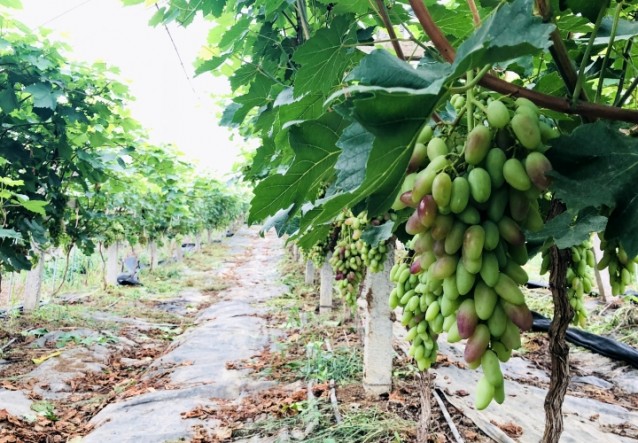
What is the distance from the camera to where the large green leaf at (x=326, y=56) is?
1.29 metres

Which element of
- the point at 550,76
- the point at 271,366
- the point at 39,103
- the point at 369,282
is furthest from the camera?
the point at 271,366

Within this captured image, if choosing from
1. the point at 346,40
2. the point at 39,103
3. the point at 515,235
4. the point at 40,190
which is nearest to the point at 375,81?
the point at 515,235

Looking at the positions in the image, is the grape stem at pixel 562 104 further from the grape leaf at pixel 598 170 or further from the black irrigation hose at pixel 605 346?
the black irrigation hose at pixel 605 346

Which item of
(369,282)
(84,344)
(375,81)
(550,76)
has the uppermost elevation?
(550,76)

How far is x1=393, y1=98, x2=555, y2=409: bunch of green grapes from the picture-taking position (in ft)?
2.22

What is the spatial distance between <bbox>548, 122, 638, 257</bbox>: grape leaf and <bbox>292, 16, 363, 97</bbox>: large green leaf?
2.37 feet

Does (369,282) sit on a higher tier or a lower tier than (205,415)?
higher

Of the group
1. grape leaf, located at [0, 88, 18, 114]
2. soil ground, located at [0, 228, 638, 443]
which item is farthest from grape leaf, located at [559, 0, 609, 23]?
grape leaf, located at [0, 88, 18, 114]

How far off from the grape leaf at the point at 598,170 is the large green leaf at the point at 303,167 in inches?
18.3

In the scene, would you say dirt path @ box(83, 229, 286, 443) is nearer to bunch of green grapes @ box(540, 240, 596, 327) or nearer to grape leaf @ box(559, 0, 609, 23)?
bunch of green grapes @ box(540, 240, 596, 327)

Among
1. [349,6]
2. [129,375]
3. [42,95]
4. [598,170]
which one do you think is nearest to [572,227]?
[598,170]

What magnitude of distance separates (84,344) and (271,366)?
312 cm

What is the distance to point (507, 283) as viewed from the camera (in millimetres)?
725

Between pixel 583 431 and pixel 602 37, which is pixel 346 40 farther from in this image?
pixel 583 431
